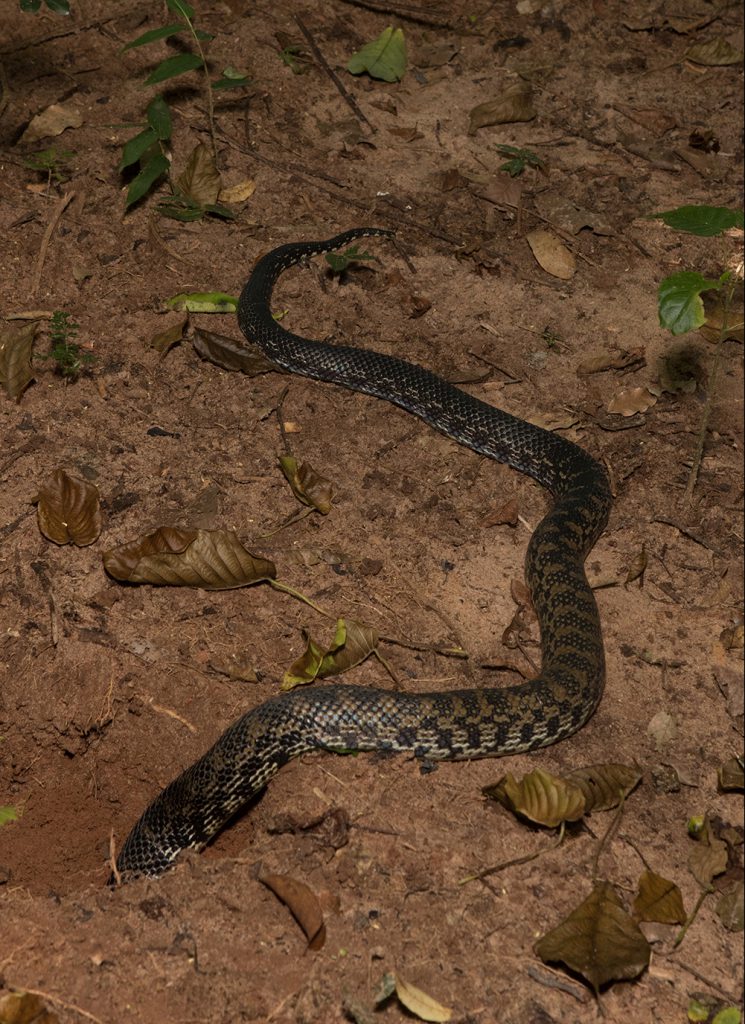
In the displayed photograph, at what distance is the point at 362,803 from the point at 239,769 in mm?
706

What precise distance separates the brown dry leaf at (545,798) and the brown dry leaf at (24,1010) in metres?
2.49

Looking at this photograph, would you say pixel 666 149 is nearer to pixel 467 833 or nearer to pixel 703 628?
pixel 703 628

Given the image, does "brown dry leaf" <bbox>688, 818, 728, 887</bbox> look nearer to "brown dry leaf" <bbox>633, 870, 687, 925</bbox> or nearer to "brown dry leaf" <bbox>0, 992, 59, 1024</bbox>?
"brown dry leaf" <bbox>633, 870, 687, 925</bbox>

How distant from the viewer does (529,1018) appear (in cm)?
496

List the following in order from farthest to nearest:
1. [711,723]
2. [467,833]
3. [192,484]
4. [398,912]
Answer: [192,484] → [711,723] → [467,833] → [398,912]

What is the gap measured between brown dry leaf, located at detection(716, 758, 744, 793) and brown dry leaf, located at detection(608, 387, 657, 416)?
127 inches

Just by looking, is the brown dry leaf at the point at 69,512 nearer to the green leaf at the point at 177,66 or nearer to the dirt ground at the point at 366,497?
the dirt ground at the point at 366,497

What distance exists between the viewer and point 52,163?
9867mm

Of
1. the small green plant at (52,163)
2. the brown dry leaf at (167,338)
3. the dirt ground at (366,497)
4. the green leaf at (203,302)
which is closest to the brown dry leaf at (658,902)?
the dirt ground at (366,497)

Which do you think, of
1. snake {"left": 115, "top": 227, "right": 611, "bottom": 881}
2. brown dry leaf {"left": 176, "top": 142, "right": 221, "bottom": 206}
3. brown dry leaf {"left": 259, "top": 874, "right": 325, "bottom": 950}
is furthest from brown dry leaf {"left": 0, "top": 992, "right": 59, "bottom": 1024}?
brown dry leaf {"left": 176, "top": 142, "right": 221, "bottom": 206}

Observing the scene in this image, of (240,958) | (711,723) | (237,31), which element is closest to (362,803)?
(240,958)

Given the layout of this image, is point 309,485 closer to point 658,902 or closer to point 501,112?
point 658,902

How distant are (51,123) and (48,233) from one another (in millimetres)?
1680

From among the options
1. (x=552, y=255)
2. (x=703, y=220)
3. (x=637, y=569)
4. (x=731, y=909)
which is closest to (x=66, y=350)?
(x=552, y=255)
